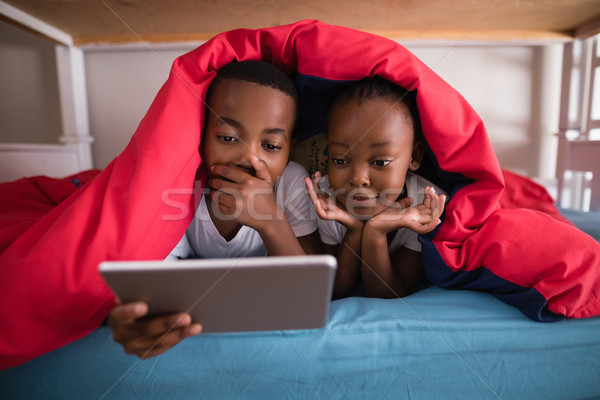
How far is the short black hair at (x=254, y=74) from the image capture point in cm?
67

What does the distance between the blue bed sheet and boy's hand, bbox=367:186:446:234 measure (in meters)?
0.18

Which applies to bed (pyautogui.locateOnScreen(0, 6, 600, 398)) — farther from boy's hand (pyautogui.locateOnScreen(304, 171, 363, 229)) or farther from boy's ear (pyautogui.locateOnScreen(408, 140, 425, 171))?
boy's ear (pyautogui.locateOnScreen(408, 140, 425, 171))

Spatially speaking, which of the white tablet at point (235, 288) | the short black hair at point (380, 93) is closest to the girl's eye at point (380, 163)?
the short black hair at point (380, 93)

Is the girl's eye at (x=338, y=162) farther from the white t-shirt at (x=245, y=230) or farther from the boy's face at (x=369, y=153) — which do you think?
the white t-shirt at (x=245, y=230)

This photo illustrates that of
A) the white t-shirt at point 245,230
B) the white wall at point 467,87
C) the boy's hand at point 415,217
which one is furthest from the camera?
the white wall at point 467,87

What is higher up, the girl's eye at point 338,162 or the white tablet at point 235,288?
the girl's eye at point 338,162

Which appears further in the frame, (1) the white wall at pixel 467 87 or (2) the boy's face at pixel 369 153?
(1) the white wall at pixel 467 87

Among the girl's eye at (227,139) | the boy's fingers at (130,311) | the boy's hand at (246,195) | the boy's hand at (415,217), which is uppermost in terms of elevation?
the girl's eye at (227,139)

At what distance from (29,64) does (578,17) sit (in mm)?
2319

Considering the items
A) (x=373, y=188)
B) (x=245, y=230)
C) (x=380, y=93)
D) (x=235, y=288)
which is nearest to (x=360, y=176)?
(x=373, y=188)

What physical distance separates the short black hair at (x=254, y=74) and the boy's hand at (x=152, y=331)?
1.52ft

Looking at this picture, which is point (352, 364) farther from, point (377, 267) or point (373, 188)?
point (373, 188)

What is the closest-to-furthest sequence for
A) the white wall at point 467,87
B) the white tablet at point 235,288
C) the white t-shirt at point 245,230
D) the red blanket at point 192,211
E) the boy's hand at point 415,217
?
the white tablet at point 235,288 → the red blanket at point 192,211 → the boy's hand at point 415,217 → the white t-shirt at point 245,230 → the white wall at point 467,87

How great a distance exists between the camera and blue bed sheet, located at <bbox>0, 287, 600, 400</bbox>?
→ 18.2 inches
